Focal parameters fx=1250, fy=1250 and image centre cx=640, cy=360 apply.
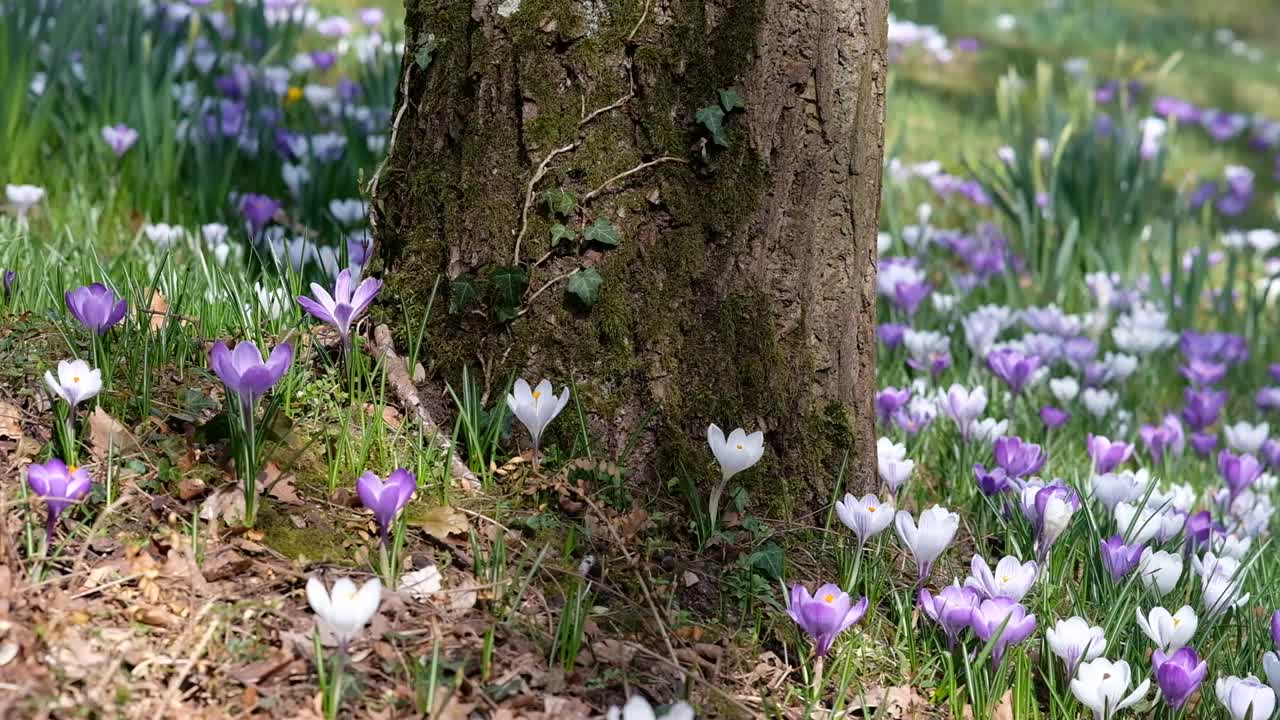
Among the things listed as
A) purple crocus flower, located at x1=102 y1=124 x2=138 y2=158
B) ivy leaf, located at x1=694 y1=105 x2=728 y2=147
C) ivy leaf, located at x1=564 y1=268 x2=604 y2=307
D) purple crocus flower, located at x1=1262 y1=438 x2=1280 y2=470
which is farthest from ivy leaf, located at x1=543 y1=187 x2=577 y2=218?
purple crocus flower, located at x1=1262 y1=438 x2=1280 y2=470

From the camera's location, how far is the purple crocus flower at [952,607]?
2072mm

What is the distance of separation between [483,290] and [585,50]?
47 cm

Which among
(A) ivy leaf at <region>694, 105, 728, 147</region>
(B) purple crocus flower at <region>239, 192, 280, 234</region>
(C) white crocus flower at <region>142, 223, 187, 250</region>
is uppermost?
(B) purple crocus flower at <region>239, 192, 280, 234</region>

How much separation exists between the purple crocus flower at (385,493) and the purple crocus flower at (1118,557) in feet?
4.42

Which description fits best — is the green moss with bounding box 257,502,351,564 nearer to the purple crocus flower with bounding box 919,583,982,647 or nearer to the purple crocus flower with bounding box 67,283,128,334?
the purple crocus flower with bounding box 67,283,128,334

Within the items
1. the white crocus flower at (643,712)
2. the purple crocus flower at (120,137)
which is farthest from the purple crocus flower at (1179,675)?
the purple crocus flower at (120,137)

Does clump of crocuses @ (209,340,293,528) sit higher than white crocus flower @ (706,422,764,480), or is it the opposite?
clump of crocuses @ (209,340,293,528)

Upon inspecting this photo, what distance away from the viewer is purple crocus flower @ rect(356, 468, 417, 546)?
191cm

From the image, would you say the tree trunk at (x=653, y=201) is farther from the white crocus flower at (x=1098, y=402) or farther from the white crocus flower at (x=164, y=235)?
the white crocus flower at (x=1098, y=402)

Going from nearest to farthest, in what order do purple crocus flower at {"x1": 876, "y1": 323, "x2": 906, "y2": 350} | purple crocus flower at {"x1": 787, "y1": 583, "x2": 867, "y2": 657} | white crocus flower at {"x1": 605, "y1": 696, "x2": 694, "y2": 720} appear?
white crocus flower at {"x1": 605, "y1": 696, "x2": 694, "y2": 720}
purple crocus flower at {"x1": 787, "y1": 583, "x2": 867, "y2": 657}
purple crocus flower at {"x1": 876, "y1": 323, "x2": 906, "y2": 350}

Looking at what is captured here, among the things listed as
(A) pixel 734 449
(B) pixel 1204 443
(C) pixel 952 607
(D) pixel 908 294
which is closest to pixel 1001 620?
(C) pixel 952 607

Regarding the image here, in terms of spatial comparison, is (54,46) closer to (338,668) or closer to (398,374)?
(398,374)

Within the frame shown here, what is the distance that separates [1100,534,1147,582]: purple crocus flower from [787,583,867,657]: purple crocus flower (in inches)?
26.9

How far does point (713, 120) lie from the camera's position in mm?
2236
